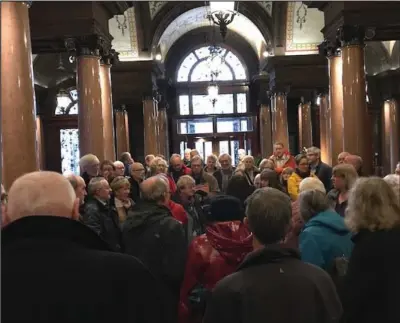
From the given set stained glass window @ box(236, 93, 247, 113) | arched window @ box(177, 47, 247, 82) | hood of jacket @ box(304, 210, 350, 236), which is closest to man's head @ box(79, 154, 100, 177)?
hood of jacket @ box(304, 210, 350, 236)

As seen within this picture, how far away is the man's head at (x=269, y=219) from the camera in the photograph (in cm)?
281

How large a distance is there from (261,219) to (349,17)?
33.7 feet

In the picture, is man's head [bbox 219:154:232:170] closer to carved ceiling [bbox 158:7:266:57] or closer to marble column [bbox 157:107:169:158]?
carved ceiling [bbox 158:7:266:57]

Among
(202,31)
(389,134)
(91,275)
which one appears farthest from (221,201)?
(202,31)

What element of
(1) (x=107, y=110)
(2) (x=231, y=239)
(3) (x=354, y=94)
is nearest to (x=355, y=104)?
(3) (x=354, y=94)

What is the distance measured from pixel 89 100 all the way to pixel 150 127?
31.1ft

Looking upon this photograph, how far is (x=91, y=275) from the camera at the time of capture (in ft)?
6.92

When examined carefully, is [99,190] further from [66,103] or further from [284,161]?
[66,103]

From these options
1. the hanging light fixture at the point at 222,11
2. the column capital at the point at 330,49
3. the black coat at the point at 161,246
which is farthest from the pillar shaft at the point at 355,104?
the black coat at the point at 161,246

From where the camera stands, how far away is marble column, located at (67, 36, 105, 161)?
471 inches

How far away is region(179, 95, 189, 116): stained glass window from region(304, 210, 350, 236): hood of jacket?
24958mm

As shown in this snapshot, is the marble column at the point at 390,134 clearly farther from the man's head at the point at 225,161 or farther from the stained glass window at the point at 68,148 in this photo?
the man's head at the point at 225,161

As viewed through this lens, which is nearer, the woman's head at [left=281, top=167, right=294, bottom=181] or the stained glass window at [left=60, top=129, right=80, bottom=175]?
the woman's head at [left=281, top=167, right=294, bottom=181]

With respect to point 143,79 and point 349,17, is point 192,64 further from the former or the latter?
point 349,17
